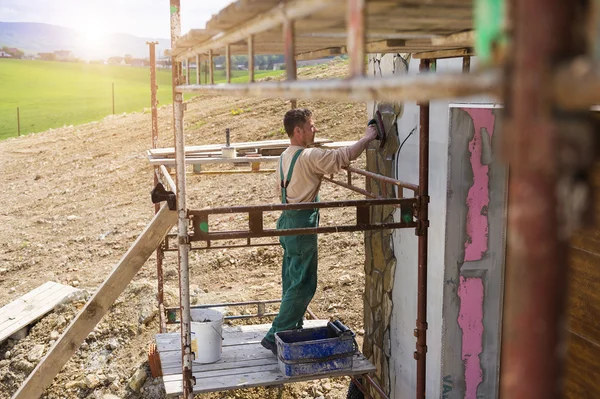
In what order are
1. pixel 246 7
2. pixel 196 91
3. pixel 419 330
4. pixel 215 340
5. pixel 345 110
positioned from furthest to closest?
pixel 345 110 < pixel 215 340 < pixel 419 330 < pixel 196 91 < pixel 246 7

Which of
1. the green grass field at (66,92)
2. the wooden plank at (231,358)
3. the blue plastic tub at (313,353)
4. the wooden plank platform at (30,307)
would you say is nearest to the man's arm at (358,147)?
the blue plastic tub at (313,353)

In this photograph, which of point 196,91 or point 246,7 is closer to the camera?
point 246,7

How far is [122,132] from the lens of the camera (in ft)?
78.6

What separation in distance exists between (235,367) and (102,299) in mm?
1267

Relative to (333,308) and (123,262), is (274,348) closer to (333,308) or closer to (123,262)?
(123,262)

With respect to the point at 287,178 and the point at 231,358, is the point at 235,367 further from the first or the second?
the point at 287,178

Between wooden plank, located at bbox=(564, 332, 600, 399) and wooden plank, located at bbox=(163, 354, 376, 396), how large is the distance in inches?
61.5

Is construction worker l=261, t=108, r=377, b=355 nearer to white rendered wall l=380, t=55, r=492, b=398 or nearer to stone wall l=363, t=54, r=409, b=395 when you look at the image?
white rendered wall l=380, t=55, r=492, b=398

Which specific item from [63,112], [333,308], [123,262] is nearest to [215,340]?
[123,262]

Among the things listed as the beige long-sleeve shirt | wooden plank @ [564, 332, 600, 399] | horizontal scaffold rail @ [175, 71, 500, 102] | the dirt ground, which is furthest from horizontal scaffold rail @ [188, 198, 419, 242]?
the dirt ground

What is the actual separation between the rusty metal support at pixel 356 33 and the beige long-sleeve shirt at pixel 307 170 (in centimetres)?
348

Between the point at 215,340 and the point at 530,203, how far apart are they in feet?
15.8

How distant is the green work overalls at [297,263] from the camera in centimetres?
569

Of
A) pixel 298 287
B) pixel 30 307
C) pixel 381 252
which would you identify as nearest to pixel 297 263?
pixel 298 287
